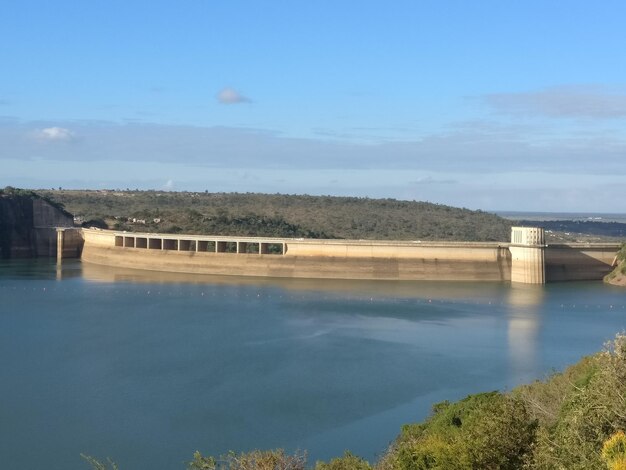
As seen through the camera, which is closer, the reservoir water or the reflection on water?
the reservoir water

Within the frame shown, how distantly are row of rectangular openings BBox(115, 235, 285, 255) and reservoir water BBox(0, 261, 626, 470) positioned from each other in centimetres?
790

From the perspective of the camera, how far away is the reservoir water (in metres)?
16.3

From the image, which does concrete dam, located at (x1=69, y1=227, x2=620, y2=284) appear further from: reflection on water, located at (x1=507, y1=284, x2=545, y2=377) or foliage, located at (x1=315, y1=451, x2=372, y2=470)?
foliage, located at (x1=315, y1=451, x2=372, y2=470)

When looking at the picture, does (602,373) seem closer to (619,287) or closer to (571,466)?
(571,466)

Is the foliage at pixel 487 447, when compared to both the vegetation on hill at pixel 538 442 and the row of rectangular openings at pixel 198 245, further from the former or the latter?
the row of rectangular openings at pixel 198 245

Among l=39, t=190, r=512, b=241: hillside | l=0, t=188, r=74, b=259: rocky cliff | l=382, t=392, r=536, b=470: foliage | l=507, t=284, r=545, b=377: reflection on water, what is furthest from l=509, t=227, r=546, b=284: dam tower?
l=382, t=392, r=536, b=470: foliage

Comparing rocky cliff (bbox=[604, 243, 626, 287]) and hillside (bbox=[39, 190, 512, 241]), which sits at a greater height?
hillside (bbox=[39, 190, 512, 241])

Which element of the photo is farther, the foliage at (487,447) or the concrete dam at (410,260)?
the concrete dam at (410,260)

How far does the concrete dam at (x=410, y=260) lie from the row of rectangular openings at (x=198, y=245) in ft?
2.14

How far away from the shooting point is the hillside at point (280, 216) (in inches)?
2450

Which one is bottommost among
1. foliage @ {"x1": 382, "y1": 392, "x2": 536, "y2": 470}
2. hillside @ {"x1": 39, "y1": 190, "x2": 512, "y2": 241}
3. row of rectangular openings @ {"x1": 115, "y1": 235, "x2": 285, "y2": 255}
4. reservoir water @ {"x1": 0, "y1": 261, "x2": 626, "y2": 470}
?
reservoir water @ {"x1": 0, "y1": 261, "x2": 626, "y2": 470}

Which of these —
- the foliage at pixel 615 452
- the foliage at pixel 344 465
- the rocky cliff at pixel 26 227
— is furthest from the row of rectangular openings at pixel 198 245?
the foliage at pixel 615 452

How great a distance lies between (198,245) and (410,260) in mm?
13259

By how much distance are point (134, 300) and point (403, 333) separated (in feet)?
42.3
